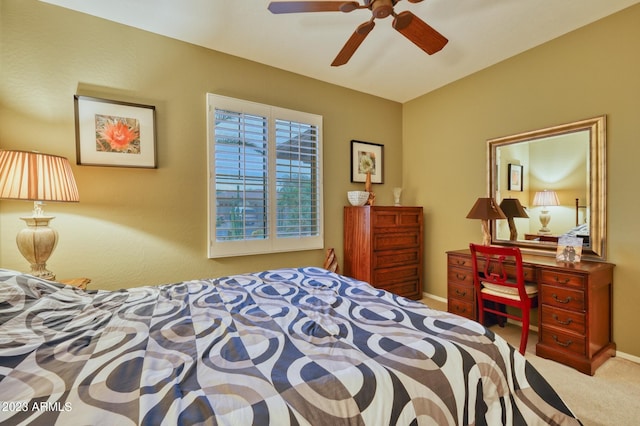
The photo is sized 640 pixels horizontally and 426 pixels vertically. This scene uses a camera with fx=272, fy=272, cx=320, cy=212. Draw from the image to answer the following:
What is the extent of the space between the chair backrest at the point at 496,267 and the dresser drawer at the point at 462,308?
338 millimetres

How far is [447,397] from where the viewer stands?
0.89 m

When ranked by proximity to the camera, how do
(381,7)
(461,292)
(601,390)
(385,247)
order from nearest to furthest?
(381,7)
(601,390)
(461,292)
(385,247)

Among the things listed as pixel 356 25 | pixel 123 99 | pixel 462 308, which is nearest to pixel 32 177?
pixel 123 99

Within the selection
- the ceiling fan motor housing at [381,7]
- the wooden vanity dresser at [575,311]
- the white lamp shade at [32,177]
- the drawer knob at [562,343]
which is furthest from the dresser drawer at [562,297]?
the white lamp shade at [32,177]

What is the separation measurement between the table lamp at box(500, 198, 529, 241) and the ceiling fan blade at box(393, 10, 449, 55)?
1867 mm

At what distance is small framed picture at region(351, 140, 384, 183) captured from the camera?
3610mm

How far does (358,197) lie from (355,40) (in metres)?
1.78

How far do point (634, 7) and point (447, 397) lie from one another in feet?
10.8

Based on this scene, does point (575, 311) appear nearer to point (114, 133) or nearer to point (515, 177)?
point (515, 177)

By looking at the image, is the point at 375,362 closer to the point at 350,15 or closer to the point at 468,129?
the point at 350,15

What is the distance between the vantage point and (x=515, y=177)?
293cm

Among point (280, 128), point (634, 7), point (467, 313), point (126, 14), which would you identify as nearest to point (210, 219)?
point (280, 128)

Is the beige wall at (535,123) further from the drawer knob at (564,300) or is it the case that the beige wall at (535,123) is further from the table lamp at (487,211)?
the drawer knob at (564,300)

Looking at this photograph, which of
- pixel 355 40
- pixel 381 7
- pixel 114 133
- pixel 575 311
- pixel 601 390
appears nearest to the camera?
pixel 381 7
